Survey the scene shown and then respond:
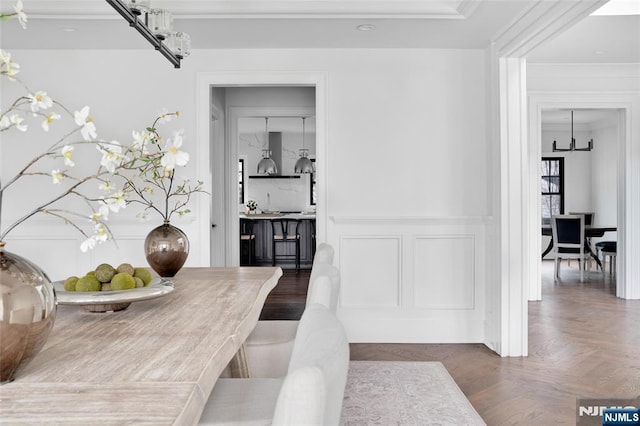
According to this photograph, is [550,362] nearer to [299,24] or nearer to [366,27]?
[366,27]

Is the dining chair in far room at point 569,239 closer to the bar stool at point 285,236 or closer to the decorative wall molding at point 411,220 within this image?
the decorative wall molding at point 411,220

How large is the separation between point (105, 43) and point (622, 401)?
4.10 m

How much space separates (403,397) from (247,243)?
577cm

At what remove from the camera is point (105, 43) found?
382cm

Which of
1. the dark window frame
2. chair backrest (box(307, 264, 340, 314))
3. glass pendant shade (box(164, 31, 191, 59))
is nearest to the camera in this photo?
chair backrest (box(307, 264, 340, 314))

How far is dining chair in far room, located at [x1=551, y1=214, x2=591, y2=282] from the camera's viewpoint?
22.8ft

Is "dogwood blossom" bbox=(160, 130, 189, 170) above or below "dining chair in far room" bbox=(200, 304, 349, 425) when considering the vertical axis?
above

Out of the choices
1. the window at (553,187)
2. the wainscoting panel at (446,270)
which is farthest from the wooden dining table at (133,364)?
the window at (553,187)

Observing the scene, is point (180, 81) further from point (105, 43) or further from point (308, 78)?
point (308, 78)

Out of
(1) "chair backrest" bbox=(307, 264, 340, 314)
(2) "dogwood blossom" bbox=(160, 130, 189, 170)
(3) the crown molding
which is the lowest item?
(1) "chair backrest" bbox=(307, 264, 340, 314)

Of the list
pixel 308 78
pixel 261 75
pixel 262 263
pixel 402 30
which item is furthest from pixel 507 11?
pixel 262 263

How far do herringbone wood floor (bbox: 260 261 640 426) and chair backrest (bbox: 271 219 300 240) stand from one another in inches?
121

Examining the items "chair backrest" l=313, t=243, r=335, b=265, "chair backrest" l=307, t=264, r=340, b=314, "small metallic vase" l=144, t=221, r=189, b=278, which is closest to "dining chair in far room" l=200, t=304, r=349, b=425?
"chair backrest" l=307, t=264, r=340, b=314

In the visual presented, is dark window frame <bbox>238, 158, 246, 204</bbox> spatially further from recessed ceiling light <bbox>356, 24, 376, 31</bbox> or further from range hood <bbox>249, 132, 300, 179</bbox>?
recessed ceiling light <bbox>356, 24, 376, 31</bbox>
